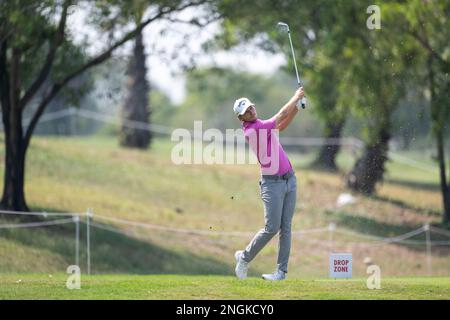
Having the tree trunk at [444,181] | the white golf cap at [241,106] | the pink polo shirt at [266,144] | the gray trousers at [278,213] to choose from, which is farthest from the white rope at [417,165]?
the white golf cap at [241,106]

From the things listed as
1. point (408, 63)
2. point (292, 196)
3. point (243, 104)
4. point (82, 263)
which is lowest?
point (82, 263)

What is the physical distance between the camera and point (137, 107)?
3903 cm

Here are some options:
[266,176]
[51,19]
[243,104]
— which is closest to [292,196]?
[266,176]

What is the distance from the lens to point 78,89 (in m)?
26.0

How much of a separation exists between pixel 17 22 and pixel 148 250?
7631 millimetres

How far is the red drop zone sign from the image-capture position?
13695 millimetres

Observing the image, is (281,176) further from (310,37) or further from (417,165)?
(417,165)

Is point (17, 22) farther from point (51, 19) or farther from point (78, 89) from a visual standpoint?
point (78, 89)

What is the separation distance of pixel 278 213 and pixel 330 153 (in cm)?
2654

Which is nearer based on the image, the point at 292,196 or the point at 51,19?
the point at 292,196

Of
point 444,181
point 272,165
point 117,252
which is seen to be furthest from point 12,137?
point 444,181

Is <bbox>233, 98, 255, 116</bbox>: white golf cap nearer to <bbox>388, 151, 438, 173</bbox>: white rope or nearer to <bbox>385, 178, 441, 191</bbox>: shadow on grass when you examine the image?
<bbox>385, 178, 441, 191</bbox>: shadow on grass

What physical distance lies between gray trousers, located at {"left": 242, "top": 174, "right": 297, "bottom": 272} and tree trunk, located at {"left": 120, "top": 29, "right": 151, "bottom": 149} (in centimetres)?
2532

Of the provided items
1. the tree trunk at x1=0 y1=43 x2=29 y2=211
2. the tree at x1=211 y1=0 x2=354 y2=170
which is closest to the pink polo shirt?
the tree trunk at x1=0 y1=43 x2=29 y2=211
